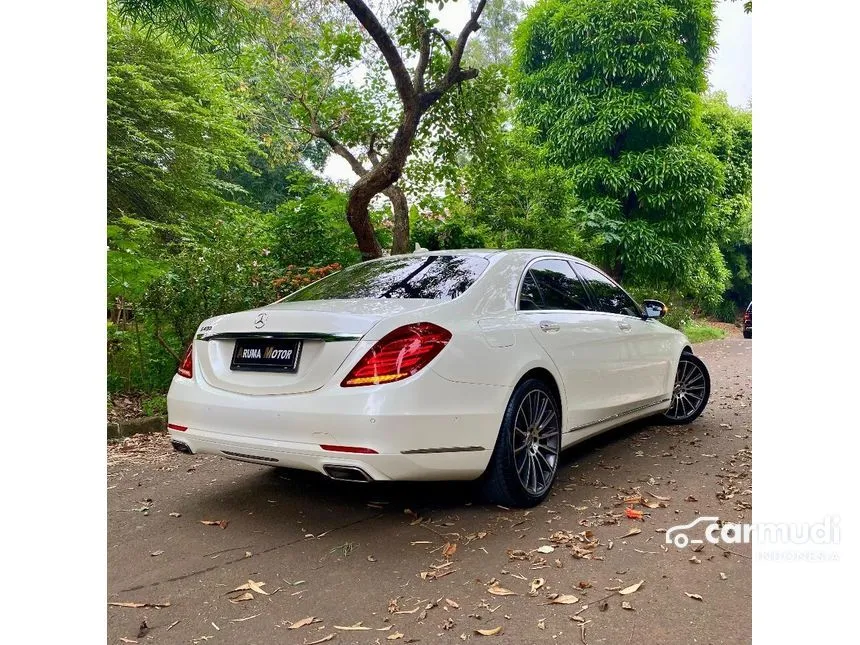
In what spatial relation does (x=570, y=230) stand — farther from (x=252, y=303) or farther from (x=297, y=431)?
(x=297, y=431)

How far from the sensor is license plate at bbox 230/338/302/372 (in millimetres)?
3215

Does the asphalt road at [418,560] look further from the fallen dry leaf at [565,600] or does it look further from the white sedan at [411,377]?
the white sedan at [411,377]

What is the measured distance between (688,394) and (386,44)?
489 centimetres

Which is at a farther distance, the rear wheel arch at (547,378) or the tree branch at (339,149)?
the tree branch at (339,149)

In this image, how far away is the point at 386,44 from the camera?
7.34 m

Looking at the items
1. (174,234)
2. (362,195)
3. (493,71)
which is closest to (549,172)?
(493,71)

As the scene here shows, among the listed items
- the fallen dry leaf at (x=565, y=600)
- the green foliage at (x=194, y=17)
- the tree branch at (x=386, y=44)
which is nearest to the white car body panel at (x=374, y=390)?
the fallen dry leaf at (x=565, y=600)

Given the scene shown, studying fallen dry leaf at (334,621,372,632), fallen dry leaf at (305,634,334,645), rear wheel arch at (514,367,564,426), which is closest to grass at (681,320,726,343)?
rear wheel arch at (514,367,564,426)

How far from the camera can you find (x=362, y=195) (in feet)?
26.9

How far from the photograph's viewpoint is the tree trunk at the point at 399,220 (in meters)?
9.24

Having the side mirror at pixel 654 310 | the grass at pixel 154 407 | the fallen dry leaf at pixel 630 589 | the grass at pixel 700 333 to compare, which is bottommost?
the grass at pixel 700 333

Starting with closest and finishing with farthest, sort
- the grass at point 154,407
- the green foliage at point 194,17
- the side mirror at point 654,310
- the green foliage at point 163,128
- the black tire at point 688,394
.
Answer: the side mirror at point 654,310 → the black tire at point 688,394 → the grass at point 154,407 → the green foliage at point 194,17 → the green foliage at point 163,128

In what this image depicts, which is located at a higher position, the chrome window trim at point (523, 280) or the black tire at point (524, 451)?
the chrome window trim at point (523, 280)

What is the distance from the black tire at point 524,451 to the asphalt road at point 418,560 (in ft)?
0.42
